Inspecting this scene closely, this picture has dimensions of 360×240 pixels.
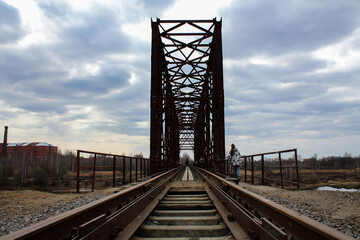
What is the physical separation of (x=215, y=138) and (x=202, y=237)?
40.7 feet

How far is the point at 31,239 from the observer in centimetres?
202

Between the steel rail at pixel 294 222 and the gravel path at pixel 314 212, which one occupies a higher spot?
the steel rail at pixel 294 222

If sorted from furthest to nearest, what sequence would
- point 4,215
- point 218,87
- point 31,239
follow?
point 218,87 < point 4,215 < point 31,239

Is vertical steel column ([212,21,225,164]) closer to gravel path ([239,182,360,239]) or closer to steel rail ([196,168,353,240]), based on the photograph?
gravel path ([239,182,360,239])

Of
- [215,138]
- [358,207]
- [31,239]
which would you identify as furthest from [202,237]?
[215,138]

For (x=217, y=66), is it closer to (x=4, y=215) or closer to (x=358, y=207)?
(x=358, y=207)

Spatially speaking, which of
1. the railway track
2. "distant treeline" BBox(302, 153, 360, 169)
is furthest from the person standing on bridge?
"distant treeline" BBox(302, 153, 360, 169)

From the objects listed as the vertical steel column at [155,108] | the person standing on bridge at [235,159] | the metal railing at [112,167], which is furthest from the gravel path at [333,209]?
the vertical steel column at [155,108]

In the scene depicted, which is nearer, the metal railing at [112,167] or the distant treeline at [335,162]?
the metal railing at [112,167]

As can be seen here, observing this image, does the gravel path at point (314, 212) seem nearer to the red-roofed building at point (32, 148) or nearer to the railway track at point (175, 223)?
the railway track at point (175, 223)

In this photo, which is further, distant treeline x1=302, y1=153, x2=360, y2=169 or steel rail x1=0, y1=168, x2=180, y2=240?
distant treeline x1=302, y1=153, x2=360, y2=169

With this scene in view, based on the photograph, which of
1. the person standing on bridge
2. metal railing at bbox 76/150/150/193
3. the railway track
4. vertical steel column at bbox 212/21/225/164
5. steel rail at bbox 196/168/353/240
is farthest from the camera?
vertical steel column at bbox 212/21/225/164

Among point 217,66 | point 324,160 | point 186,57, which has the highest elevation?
point 186,57

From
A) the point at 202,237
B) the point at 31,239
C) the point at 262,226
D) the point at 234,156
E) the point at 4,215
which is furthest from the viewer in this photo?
the point at 234,156
